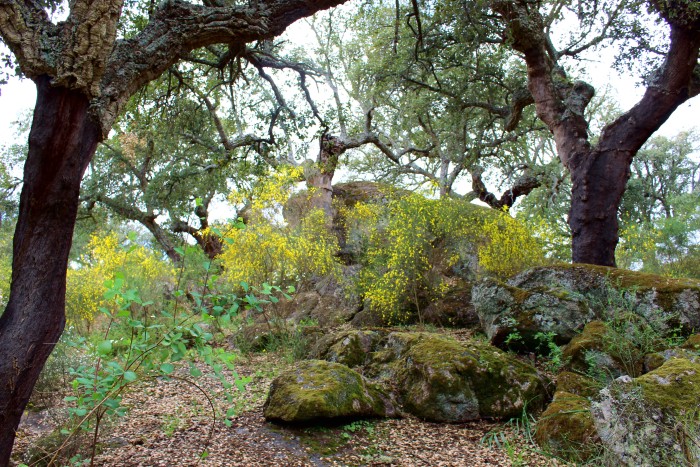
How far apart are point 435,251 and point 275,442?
200 inches

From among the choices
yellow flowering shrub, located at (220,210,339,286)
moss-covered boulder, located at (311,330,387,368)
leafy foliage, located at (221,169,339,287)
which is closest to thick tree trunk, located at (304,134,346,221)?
leafy foliage, located at (221,169,339,287)

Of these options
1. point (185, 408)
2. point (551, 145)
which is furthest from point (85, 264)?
point (551, 145)

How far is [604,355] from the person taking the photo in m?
4.93

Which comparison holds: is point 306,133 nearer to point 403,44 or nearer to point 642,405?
point 403,44

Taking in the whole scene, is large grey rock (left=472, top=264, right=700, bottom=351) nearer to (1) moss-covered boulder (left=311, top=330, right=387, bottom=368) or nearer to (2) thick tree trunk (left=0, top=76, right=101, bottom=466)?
(1) moss-covered boulder (left=311, top=330, right=387, bottom=368)

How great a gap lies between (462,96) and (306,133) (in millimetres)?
5092

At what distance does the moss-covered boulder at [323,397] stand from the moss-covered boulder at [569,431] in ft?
5.11

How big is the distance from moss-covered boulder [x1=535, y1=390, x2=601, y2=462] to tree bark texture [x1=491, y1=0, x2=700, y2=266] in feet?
16.7

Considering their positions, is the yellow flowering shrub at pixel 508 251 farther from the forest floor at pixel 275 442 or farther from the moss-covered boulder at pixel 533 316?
the forest floor at pixel 275 442

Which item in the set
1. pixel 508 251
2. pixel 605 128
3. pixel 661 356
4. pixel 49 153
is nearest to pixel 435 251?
pixel 508 251

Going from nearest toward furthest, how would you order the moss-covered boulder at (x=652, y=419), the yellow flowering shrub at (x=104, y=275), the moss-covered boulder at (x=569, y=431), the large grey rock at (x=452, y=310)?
the moss-covered boulder at (x=652, y=419) < the moss-covered boulder at (x=569, y=431) < the large grey rock at (x=452, y=310) < the yellow flowering shrub at (x=104, y=275)

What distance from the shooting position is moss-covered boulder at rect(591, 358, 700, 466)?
2.75m

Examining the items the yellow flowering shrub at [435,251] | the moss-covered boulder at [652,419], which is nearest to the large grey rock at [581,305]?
the yellow flowering shrub at [435,251]

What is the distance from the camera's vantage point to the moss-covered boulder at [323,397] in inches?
174
